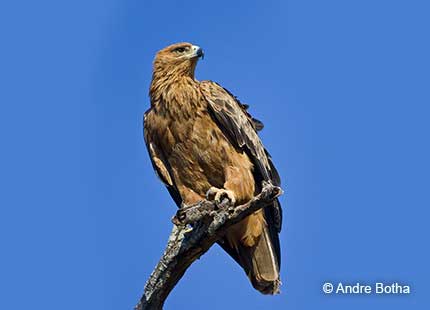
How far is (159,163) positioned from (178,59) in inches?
56.6

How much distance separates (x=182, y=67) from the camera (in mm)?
10070

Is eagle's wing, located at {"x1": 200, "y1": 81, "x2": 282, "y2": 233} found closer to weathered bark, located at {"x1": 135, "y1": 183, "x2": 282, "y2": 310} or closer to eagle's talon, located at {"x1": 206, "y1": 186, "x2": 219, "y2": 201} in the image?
eagle's talon, located at {"x1": 206, "y1": 186, "x2": 219, "y2": 201}

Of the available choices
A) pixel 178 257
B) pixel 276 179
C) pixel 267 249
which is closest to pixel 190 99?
pixel 276 179

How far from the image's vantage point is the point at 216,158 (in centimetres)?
934

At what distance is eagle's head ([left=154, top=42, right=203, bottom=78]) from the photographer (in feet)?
33.0

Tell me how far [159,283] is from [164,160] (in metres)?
2.60

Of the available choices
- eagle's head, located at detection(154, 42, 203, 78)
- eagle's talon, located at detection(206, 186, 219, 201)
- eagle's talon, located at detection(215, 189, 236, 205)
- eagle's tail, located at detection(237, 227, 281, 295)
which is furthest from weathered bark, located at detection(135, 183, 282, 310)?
eagle's head, located at detection(154, 42, 203, 78)

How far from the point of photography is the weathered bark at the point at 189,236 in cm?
734

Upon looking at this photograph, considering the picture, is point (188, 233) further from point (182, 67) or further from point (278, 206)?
point (182, 67)

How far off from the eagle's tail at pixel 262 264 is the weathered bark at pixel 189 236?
191 centimetres

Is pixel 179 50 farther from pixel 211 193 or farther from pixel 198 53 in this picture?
pixel 211 193

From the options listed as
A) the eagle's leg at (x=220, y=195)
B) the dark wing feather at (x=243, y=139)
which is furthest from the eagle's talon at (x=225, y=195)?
the dark wing feather at (x=243, y=139)

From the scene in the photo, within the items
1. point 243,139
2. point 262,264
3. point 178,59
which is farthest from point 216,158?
point 178,59

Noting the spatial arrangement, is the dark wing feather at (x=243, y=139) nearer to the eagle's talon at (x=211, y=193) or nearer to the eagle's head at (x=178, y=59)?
the eagle's head at (x=178, y=59)
